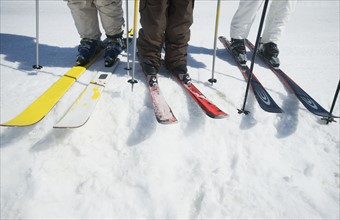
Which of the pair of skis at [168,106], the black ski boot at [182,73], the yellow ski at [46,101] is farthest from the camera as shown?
the black ski boot at [182,73]

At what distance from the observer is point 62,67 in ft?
9.80

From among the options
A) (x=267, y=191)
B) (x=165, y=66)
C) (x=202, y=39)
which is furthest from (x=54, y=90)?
(x=202, y=39)

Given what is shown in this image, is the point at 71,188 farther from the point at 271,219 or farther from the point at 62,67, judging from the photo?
the point at 62,67

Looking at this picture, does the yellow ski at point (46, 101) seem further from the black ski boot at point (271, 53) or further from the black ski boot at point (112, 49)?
the black ski boot at point (271, 53)

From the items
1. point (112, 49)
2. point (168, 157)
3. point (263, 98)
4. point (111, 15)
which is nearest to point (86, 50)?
point (112, 49)

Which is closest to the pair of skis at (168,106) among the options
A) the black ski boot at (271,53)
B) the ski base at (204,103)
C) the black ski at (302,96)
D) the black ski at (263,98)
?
the ski base at (204,103)

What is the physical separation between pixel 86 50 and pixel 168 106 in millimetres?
1644

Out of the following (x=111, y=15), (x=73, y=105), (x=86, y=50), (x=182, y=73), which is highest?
(x=111, y=15)

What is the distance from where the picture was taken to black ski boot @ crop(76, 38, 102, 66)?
2914mm

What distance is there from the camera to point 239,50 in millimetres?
3402

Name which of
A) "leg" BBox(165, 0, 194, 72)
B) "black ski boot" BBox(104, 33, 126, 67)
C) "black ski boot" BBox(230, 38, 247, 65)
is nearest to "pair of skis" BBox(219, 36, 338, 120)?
"black ski boot" BBox(230, 38, 247, 65)

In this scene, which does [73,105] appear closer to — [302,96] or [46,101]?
[46,101]

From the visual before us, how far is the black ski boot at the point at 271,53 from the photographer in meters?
3.21

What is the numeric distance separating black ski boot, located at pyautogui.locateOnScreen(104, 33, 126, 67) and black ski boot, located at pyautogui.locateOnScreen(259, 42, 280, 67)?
2.12m
